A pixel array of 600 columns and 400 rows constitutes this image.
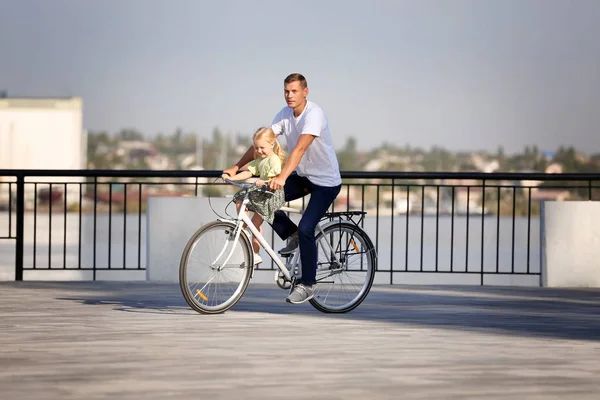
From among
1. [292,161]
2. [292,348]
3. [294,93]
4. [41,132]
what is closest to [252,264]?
[292,161]

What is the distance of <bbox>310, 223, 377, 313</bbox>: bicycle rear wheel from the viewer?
6859 millimetres

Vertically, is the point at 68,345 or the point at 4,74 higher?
the point at 4,74

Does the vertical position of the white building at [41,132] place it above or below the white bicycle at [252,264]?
above

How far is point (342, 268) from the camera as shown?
6930 millimetres

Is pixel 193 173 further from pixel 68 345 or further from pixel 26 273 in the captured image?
pixel 26 273

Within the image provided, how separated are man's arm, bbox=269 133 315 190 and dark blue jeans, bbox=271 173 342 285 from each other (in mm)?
314

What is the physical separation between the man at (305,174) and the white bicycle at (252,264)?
10 centimetres

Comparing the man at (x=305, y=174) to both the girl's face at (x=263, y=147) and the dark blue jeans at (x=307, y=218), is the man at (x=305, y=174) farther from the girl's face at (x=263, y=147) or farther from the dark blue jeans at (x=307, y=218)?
the girl's face at (x=263, y=147)

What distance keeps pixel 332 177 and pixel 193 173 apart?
242cm

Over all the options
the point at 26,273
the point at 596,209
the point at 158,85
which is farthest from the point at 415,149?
the point at 596,209

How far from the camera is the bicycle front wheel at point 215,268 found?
6348mm

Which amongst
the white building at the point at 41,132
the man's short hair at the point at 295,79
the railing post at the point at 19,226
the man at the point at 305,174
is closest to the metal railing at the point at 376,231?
the railing post at the point at 19,226

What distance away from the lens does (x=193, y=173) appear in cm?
882

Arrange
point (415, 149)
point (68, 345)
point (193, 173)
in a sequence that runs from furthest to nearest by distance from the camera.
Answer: point (415, 149) < point (193, 173) < point (68, 345)
